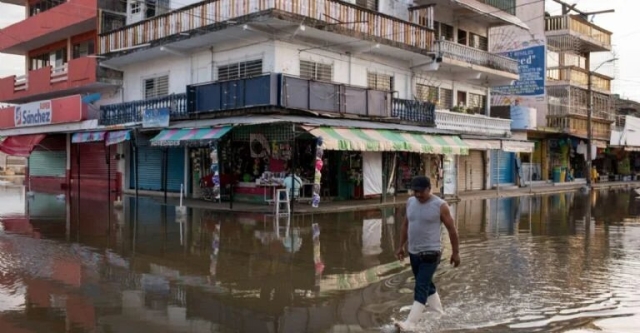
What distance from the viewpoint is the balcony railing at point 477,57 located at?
25236mm

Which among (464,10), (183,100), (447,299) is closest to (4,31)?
(183,100)

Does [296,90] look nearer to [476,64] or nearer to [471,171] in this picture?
[476,64]

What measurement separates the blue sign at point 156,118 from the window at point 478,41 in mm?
16481

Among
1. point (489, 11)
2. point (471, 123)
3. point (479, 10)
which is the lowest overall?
point (471, 123)

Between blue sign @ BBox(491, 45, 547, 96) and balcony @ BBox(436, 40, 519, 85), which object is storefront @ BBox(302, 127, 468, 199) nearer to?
balcony @ BBox(436, 40, 519, 85)

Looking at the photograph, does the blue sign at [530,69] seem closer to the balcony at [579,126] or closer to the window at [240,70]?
the balcony at [579,126]

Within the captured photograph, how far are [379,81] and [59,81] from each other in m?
15.1

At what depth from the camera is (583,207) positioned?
73.1 ft

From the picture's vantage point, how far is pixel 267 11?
1730cm

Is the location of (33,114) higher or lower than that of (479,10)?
lower

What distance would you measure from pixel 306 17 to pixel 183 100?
5.66 m

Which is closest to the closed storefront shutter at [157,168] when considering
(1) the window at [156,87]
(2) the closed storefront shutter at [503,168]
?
(1) the window at [156,87]

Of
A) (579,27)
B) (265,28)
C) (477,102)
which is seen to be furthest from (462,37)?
(579,27)

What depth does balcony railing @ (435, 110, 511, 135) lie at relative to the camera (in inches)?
1006
